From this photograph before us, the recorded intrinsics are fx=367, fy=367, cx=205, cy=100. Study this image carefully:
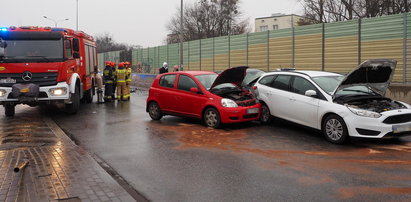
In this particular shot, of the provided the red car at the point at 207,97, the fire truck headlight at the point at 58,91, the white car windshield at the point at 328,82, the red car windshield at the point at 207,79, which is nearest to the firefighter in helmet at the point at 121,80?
the fire truck headlight at the point at 58,91

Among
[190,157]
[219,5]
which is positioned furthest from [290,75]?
[219,5]

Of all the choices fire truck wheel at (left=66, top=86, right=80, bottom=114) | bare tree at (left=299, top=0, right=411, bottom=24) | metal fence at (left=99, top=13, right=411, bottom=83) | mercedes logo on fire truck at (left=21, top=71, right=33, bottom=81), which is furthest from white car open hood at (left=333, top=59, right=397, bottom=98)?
bare tree at (left=299, top=0, right=411, bottom=24)

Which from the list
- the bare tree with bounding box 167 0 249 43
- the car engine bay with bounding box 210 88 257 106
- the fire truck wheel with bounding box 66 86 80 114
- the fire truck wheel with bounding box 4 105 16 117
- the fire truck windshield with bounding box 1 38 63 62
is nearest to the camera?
the car engine bay with bounding box 210 88 257 106

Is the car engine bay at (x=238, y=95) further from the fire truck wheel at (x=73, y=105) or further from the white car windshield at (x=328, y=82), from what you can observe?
the fire truck wheel at (x=73, y=105)

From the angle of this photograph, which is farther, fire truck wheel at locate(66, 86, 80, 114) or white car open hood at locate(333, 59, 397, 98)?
fire truck wheel at locate(66, 86, 80, 114)

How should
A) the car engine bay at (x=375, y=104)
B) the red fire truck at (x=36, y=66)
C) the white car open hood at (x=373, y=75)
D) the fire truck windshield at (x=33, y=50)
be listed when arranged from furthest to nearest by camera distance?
1. the fire truck windshield at (x=33, y=50)
2. the red fire truck at (x=36, y=66)
3. the white car open hood at (x=373, y=75)
4. the car engine bay at (x=375, y=104)

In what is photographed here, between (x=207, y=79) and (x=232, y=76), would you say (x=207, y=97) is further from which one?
(x=232, y=76)

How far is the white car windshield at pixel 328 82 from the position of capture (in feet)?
27.6

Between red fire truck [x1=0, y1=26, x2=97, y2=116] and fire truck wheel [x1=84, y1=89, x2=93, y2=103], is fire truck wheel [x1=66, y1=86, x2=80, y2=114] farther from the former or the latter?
fire truck wheel [x1=84, y1=89, x2=93, y2=103]

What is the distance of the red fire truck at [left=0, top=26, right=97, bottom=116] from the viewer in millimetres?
11117

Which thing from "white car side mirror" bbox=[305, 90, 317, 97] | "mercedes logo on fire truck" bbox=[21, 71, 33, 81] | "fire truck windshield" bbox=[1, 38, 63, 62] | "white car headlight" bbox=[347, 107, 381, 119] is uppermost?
"fire truck windshield" bbox=[1, 38, 63, 62]

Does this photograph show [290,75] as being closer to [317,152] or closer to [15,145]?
[317,152]

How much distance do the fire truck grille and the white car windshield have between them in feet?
25.6

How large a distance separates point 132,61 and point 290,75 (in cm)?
3030
